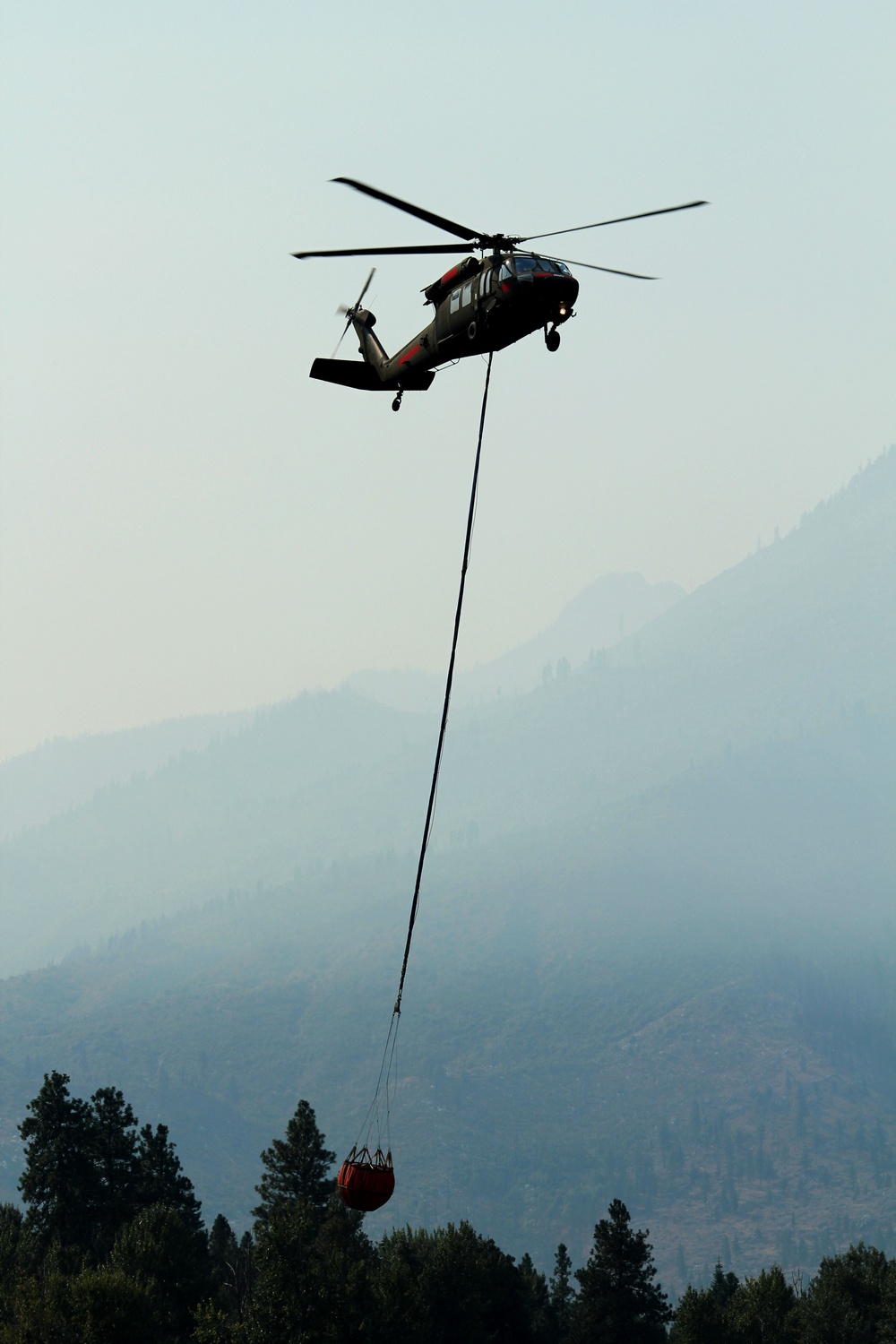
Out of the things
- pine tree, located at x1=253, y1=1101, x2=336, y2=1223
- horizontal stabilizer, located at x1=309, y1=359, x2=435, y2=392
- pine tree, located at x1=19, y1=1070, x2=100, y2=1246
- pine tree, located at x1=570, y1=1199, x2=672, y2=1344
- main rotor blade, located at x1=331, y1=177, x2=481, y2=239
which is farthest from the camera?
pine tree, located at x1=253, y1=1101, x2=336, y2=1223

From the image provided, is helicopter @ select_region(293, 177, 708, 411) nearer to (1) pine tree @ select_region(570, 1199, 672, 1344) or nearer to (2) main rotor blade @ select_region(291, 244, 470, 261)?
(2) main rotor blade @ select_region(291, 244, 470, 261)

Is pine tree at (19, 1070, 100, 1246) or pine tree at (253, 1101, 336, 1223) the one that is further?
pine tree at (253, 1101, 336, 1223)

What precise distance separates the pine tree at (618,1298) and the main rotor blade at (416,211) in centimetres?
8971

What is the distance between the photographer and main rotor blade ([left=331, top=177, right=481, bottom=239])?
96.8ft

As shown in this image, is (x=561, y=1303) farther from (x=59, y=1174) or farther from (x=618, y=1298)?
(x=59, y=1174)

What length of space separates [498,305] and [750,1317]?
90.9 m

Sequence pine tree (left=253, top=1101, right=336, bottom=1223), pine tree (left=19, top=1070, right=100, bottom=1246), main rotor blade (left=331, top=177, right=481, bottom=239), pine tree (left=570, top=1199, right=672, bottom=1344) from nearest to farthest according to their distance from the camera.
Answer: main rotor blade (left=331, top=177, right=481, bottom=239)
pine tree (left=19, top=1070, right=100, bottom=1246)
pine tree (left=570, top=1199, right=672, bottom=1344)
pine tree (left=253, top=1101, right=336, bottom=1223)

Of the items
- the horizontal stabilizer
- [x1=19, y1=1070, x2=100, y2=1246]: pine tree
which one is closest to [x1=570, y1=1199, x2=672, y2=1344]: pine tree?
[x1=19, y1=1070, x2=100, y2=1246]: pine tree

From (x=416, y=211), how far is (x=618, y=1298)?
97.4 m

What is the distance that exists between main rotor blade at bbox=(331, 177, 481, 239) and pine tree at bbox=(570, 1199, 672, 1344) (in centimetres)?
8971

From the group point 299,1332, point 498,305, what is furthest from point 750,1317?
point 498,305

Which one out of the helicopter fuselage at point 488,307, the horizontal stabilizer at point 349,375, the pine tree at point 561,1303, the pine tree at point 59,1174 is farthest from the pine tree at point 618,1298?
the helicopter fuselage at point 488,307

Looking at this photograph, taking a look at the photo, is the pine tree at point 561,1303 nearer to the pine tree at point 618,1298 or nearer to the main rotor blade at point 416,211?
the pine tree at point 618,1298

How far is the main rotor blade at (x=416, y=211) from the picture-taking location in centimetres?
2952
